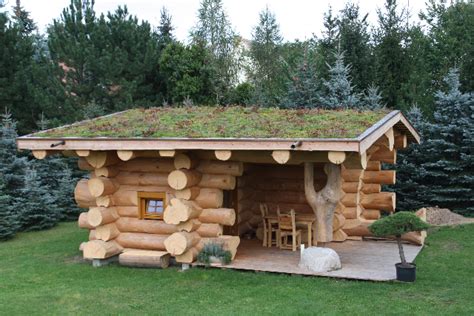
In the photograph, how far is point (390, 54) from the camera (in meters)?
21.3

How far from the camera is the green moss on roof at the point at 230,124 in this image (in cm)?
963

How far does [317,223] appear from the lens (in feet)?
36.0

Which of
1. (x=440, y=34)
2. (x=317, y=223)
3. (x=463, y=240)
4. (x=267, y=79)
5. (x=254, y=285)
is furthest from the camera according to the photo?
(x=267, y=79)

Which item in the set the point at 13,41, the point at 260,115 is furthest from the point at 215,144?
the point at 13,41

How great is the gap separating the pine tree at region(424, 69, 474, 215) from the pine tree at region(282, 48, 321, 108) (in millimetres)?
4244

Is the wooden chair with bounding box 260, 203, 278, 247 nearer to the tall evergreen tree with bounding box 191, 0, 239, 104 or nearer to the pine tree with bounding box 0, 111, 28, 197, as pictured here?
the pine tree with bounding box 0, 111, 28, 197

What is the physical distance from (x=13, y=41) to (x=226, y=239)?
14652 millimetres

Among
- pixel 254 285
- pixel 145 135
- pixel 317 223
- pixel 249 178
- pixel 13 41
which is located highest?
pixel 13 41

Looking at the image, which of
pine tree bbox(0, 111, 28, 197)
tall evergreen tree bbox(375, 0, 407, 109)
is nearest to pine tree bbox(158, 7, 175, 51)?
tall evergreen tree bbox(375, 0, 407, 109)

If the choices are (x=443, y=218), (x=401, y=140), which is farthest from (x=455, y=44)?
(x=401, y=140)

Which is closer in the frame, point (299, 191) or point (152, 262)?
point (152, 262)

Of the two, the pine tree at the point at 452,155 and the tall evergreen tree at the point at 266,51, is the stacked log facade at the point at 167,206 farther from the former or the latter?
the tall evergreen tree at the point at 266,51

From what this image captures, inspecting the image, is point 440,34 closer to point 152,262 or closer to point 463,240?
point 463,240

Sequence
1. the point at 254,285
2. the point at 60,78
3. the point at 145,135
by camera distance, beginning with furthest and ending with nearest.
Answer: the point at 60,78 → the point at 145,135 → the point at 254,285
